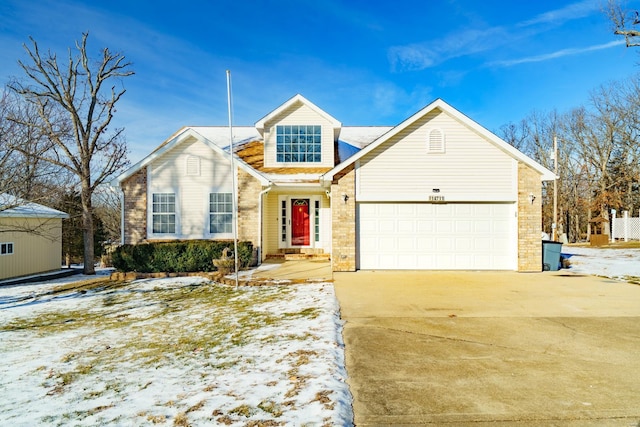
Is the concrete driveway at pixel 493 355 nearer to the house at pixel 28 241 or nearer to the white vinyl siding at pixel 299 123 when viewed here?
the white vinyl siding at pixel 299 123

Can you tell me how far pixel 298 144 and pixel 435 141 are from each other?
5.61 metres

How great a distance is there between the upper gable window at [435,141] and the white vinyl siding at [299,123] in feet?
14.2

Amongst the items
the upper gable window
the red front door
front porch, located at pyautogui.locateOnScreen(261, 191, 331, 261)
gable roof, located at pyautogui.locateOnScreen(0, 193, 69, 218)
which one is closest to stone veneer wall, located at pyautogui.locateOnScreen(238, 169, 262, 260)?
Result: front porch, located at pyautogui.locateOnScreen(261, 191, 331, 261)

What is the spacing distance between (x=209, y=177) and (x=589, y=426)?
12.8m

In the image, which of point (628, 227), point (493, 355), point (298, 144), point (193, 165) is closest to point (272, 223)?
point (298, 144)

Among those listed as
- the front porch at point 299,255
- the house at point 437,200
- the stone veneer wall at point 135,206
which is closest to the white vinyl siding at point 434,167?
the house at point 437,200

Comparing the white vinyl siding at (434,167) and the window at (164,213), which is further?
the window at (164,213)

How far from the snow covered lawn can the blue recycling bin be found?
762 cm

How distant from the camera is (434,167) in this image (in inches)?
470

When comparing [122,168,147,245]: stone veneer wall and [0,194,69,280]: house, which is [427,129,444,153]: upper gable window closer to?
[122,168,147,245]: stone veneer wall

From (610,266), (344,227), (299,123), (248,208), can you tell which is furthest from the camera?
(299,123)

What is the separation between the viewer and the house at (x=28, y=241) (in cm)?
1391

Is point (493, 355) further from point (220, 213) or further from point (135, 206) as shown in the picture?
point (135, 206)

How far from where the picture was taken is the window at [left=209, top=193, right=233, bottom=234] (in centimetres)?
1379
